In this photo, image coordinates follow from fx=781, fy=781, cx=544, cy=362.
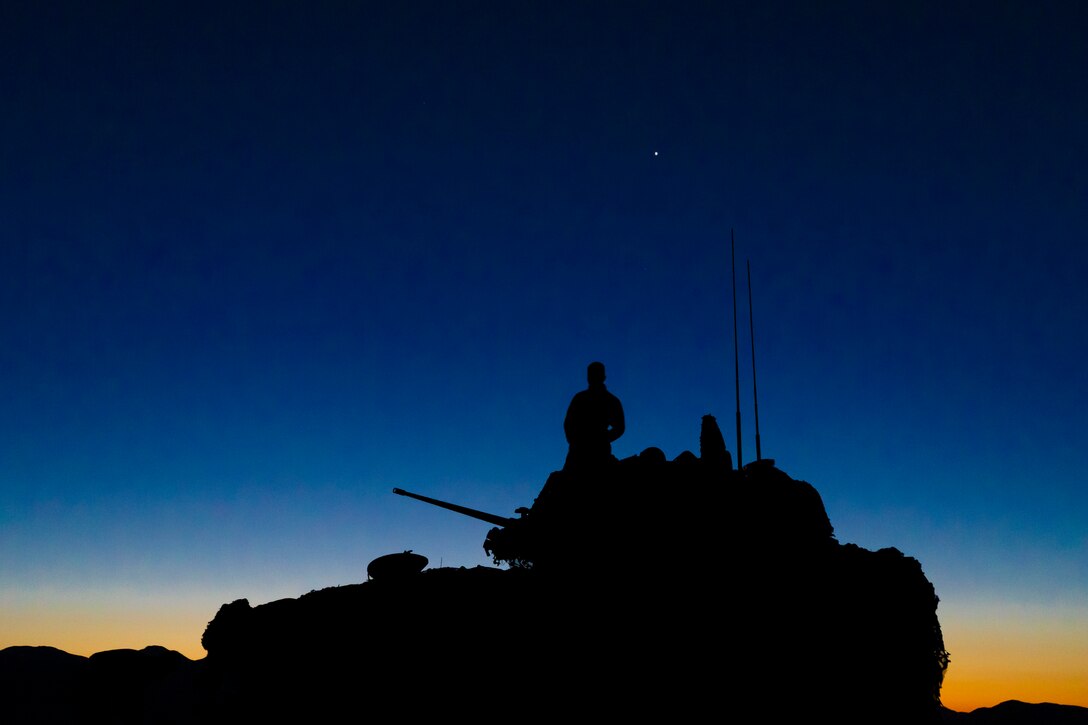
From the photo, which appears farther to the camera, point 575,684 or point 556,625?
point 556,625

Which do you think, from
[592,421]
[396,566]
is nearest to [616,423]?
[592,421]

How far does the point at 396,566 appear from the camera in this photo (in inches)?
437

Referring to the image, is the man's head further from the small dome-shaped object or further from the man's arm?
the small dome-shaped object

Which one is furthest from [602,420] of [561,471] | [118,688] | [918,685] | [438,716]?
[118,688]

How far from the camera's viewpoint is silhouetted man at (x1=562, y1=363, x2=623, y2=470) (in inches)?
381

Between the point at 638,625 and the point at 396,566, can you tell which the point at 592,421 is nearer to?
the point at 638,625

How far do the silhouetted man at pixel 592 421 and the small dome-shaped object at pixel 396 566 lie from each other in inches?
114

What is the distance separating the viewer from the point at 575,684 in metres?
8.31

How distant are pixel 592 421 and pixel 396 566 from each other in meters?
3.74

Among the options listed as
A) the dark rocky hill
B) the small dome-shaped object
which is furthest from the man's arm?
the small dome-shaped object

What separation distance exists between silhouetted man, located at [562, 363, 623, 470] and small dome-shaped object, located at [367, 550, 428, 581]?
289cm

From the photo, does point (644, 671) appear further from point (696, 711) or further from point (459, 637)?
point (459, 637)

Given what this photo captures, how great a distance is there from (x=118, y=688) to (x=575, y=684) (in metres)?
21.1

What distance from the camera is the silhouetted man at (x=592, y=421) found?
31.7ft
